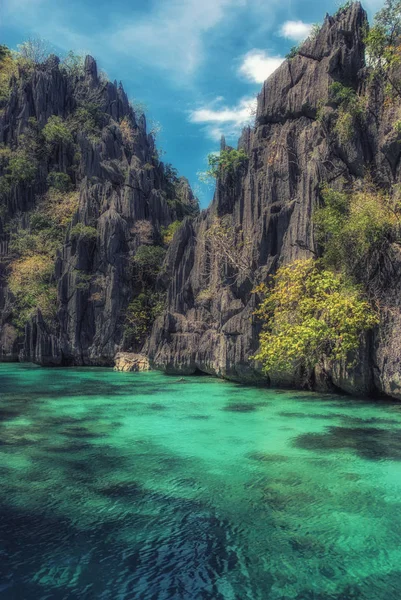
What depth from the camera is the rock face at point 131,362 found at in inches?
1057

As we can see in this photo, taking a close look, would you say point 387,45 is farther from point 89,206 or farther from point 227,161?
point 89,206

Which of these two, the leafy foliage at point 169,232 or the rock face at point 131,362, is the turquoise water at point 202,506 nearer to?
the rock face at point 131,362

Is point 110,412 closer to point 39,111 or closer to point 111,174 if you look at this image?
point 111,174

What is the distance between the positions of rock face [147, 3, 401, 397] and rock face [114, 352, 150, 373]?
4.76ft

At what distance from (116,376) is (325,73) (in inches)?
711

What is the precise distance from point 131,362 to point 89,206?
12.8 m

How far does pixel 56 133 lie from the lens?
39.9 metres

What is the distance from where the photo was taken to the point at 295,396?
15.6m

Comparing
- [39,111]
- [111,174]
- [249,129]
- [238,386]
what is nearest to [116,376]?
[238,386]

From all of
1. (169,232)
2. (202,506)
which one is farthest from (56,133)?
(202,506)

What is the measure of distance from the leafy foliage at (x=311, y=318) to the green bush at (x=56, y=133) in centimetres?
3014

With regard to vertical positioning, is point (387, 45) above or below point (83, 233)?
above

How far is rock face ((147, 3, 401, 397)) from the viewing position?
1546 cm

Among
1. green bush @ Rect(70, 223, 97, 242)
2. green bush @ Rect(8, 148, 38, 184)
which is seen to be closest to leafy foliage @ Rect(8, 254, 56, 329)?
green bush @ Rect(70, 223, 97, 242)
